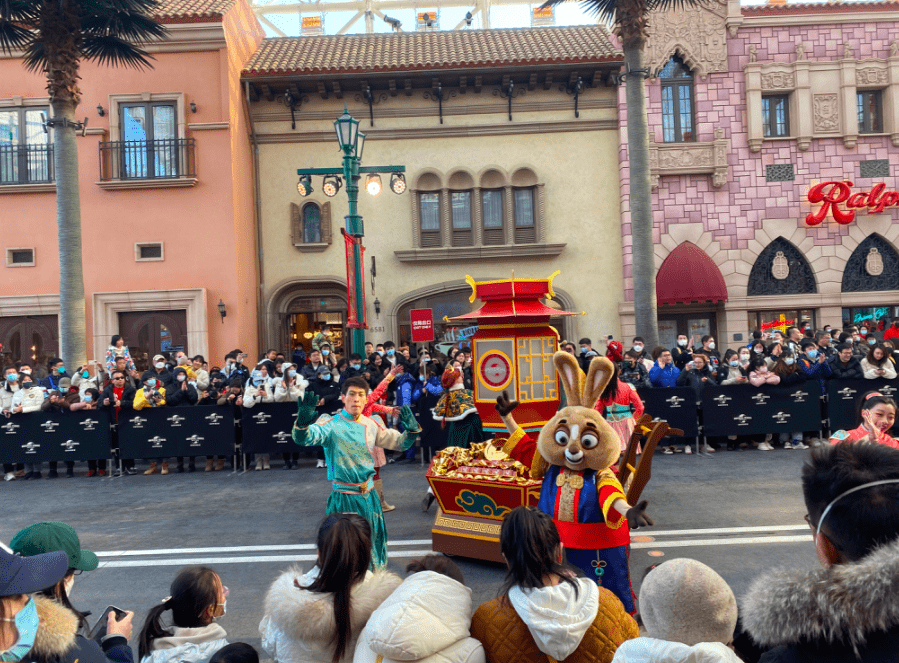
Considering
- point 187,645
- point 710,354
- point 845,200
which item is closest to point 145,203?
point 710,354

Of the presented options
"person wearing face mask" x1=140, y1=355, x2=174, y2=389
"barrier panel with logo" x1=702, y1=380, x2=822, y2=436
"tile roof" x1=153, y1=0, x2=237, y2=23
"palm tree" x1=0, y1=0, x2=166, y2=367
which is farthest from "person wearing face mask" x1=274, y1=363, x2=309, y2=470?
"tile roof" x1=153, y1=0, x2=237, y2=23

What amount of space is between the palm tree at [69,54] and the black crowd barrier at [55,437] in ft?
8.83

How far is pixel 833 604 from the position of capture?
1560 millimetres

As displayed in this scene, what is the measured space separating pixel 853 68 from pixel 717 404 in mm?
13276

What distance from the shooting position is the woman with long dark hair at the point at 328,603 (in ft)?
9.03

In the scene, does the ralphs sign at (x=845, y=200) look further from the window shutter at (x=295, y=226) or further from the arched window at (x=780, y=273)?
the window shutter at (x=295, y=226)

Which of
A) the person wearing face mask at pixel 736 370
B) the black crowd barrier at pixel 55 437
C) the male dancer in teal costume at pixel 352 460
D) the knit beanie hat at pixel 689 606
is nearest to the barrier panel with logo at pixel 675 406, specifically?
the person wearing face mask at pixel 736 370

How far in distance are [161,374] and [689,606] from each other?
483 inches

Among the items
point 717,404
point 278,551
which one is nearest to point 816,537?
point 278,551

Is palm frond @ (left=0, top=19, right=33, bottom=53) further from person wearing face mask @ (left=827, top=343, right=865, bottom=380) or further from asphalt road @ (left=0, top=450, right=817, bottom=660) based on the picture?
person wearing face mask @ (left=827, top=343, right=865, bottom=380)

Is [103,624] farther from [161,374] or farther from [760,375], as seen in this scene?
[760,375]

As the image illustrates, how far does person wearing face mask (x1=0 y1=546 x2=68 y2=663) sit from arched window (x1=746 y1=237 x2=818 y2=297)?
19905mm

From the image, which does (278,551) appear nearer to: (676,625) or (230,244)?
(676,625)

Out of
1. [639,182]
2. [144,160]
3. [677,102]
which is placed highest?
[677,102]
